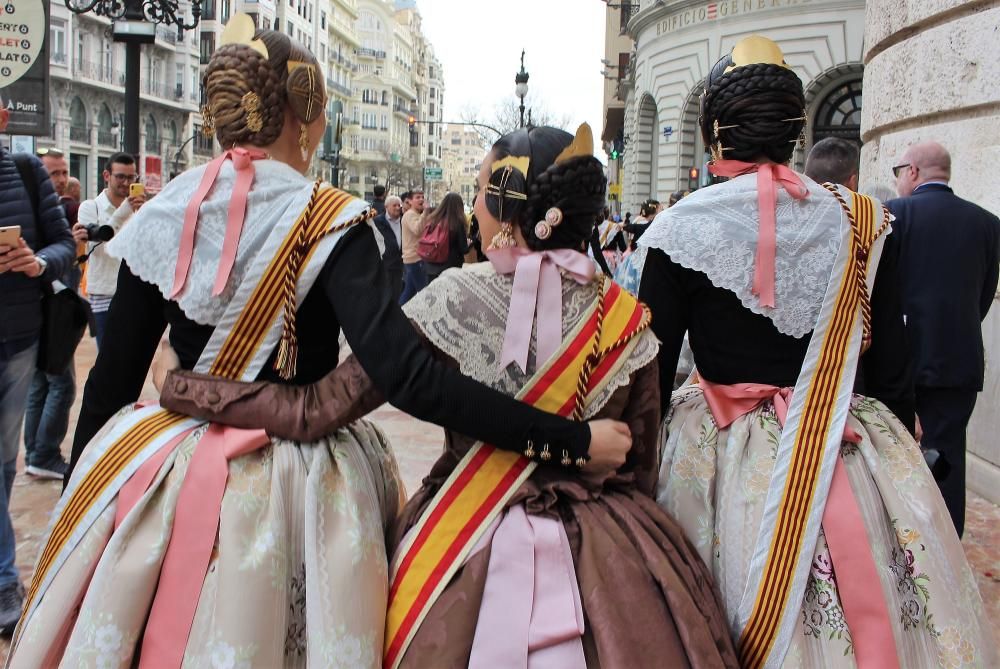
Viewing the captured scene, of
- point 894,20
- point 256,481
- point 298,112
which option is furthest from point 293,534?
point 894,20

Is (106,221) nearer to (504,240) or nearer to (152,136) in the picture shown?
(504,240)

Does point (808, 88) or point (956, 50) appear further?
point (808, 88)

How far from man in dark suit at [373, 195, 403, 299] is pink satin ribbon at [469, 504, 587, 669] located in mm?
8449

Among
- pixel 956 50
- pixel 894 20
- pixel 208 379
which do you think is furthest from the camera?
pixel 894 20

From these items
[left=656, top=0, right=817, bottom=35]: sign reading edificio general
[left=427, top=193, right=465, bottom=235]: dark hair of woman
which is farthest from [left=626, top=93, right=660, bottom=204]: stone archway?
[left=427, top=193, right=465, bottom=235]: dark hair of woman

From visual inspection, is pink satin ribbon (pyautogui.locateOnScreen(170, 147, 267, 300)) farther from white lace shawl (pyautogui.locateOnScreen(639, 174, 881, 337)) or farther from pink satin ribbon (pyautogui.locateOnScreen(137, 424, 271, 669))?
white lace shawl (pyautogui.locateOnScreen(639, 174, 881, 337))

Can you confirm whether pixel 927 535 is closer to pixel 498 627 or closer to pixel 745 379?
pixel 745 379

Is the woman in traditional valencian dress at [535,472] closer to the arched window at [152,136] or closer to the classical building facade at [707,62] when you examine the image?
the classical building facade at [707,62]

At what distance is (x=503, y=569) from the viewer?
6.53 feet

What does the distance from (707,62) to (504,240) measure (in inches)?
934

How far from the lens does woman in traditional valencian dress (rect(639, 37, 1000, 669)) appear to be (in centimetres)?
213

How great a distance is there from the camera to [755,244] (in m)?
2.39

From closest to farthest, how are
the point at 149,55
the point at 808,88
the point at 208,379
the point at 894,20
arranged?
1. the point at 208,379
2. the point at 894,20
3. the point at 808,88
4. the point at 149,55

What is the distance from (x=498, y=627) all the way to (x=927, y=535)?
103cm
